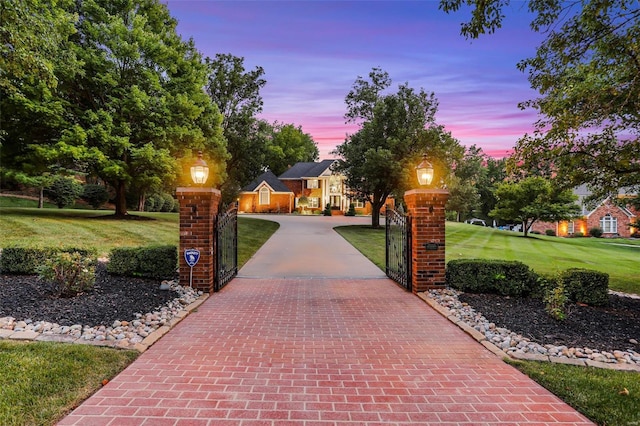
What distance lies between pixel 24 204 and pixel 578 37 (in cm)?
3033

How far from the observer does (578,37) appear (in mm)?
5129

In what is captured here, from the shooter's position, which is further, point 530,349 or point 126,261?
point 126,261

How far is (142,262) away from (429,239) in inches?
224

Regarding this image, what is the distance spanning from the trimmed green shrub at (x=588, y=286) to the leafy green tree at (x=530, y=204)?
62.7ft

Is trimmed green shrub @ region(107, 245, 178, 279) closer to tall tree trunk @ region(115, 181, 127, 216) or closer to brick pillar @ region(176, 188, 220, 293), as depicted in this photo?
brick pillar @ region(176, 188, 220, 293)

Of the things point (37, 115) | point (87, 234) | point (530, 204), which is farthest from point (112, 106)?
point (530, 204)

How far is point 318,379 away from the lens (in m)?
3.25

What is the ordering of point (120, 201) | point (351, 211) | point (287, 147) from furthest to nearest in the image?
point (287, 147), point (351, 211), point (120, 201)

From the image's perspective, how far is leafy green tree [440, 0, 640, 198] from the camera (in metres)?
4.67

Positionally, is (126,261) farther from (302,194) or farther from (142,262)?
(302,194)

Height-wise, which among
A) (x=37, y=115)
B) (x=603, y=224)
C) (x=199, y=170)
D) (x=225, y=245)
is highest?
(x=37, y=115)

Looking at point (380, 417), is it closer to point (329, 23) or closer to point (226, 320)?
point (226, 320)

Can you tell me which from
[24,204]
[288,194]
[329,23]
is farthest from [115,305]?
[288,194]

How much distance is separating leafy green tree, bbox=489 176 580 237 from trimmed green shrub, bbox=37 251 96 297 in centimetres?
2452
